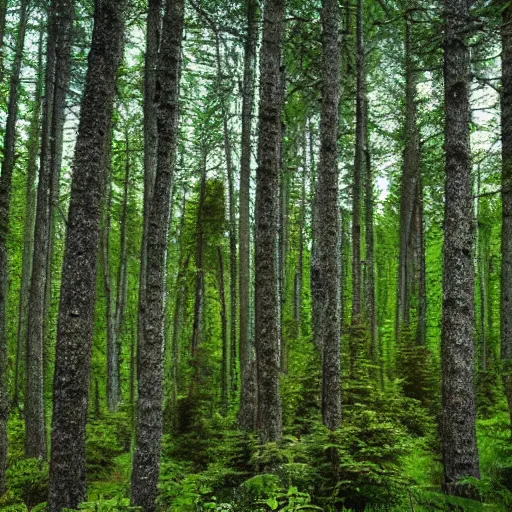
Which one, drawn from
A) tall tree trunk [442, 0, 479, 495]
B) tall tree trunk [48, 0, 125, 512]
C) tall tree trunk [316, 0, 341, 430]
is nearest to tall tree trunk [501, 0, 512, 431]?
tall tree trunk [442, 0, 479, 495]

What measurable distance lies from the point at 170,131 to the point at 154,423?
390 centimetres

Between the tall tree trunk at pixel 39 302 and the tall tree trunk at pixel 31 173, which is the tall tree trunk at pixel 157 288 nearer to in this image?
the tall tree trunk at pixel 39 302

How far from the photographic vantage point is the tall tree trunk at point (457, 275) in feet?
23.2

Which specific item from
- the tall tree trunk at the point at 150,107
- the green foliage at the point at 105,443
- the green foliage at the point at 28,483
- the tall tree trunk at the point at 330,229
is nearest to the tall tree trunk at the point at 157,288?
the tall tree trunk at the point at 150,107

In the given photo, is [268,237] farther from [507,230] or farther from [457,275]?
[507,230]

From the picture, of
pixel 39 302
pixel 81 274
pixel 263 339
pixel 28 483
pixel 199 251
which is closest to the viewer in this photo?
pixel 81 274

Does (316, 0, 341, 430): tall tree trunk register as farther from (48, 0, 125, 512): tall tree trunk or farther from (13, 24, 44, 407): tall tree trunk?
(13, 24, 44, 407): tall tree trunk

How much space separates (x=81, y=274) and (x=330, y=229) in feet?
14.1

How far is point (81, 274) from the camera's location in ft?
19.2

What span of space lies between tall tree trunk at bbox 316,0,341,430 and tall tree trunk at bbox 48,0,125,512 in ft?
12.4

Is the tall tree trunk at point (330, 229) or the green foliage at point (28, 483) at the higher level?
the tall tree trunk at point (330, 229)

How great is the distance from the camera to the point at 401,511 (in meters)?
5.77

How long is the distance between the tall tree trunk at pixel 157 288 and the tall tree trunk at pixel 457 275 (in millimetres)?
3924

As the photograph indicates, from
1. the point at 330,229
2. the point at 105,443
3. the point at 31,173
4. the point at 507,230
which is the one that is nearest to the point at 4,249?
the point at 105,443
